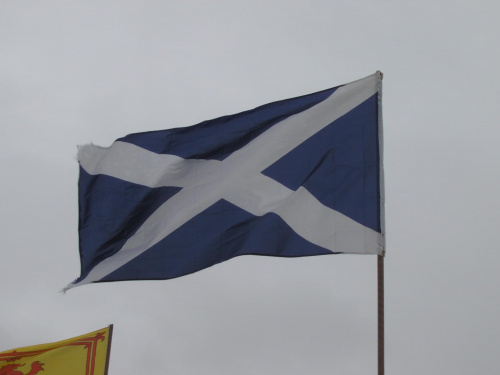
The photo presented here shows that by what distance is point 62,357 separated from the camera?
2080cm

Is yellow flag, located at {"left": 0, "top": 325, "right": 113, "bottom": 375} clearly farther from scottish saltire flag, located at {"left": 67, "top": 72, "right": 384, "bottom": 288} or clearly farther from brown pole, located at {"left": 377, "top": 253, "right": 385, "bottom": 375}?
brown pole, located at {"left": 377, "top": 253, "right": 385, "bottom": 375}

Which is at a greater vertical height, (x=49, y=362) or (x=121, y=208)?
(x=121, y=208)

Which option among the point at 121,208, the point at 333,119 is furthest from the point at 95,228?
the point at 333,119

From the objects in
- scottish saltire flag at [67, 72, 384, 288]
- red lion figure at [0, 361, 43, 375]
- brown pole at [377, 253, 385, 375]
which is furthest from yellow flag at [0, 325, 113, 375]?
brown pole at [377, 253, 385, 375]

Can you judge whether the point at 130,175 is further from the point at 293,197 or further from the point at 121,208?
the point at 293,197

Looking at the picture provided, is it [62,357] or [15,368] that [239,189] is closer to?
[62,357]

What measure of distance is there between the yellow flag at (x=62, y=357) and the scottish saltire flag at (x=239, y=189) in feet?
15.3

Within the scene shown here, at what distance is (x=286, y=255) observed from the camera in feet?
49.2

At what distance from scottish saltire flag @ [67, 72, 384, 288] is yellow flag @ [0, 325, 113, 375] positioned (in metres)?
4.65

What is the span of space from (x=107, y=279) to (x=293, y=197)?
395 cm

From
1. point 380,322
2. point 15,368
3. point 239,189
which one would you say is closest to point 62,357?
point 15,368

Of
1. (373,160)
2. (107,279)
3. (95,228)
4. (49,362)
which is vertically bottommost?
(49,362)

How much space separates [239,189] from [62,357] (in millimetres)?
7637

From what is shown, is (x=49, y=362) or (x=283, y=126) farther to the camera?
(x=49, y=362)
